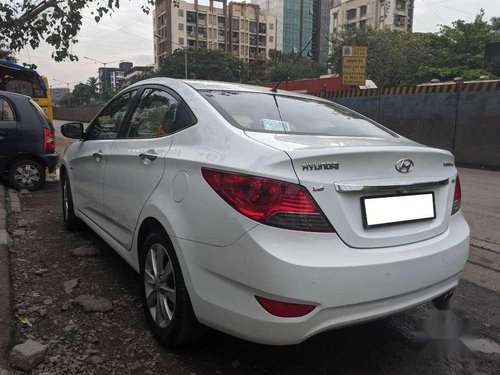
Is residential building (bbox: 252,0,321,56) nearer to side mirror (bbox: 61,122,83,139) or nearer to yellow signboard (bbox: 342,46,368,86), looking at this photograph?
yellow signboard (bbox: 342,46,368,86)

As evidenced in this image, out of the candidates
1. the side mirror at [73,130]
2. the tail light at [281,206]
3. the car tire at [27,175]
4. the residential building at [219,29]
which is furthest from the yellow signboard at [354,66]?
the residential building at [219,29]

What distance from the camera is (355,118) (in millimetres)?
3338

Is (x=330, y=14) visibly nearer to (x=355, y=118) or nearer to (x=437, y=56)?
(x=437, y=56)

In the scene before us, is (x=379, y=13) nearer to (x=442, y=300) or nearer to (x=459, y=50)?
(x=459, y=50)

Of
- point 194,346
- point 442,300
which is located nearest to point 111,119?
point 194,346

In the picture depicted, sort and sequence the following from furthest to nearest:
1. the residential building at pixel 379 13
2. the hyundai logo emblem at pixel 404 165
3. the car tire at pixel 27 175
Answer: the residential building at pixel 379 13
the car tire at pixel 27 175
the hyundai logo emblem at pixel 404 165

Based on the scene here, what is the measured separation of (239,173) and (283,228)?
324mm

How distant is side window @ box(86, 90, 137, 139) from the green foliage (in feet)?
94.2

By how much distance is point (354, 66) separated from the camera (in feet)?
67.9

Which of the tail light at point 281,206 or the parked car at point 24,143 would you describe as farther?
the parked car at point 24,143

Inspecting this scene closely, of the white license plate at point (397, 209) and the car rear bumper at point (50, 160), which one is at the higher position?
the white license plate at point (397, 209)

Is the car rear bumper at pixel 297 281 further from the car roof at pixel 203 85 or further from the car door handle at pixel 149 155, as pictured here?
the car roof at pixel 203 85

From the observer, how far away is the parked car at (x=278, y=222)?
2047mm

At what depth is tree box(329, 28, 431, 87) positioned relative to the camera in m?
32.1
